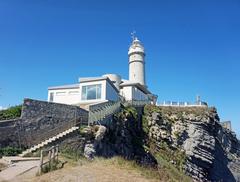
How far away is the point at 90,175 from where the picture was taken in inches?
446

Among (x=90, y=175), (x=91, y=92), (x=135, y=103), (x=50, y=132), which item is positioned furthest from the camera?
(x=135, y=103)

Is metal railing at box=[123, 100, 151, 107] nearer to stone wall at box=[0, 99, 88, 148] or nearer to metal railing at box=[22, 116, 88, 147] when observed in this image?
stone wall at box=[0, 99, 88, 148]

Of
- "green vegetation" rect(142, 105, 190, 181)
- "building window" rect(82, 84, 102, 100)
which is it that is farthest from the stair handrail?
"green vegetation" rect(142, 105, 190, 181)

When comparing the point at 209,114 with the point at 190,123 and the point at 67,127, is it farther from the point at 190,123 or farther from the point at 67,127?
the point at 67,127

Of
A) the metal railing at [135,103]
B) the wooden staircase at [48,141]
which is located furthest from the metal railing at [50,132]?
the metal railing at [135,103]

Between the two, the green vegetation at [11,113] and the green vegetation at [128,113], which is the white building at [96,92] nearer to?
the green vegetation at [128,113]

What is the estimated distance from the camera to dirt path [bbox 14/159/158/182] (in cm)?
1093

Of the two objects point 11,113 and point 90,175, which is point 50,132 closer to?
point 11,113

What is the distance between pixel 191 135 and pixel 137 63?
2175 centimetres

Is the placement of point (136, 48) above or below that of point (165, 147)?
above

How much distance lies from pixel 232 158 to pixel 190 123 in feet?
49.3

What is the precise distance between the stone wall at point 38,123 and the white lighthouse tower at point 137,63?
104 ft

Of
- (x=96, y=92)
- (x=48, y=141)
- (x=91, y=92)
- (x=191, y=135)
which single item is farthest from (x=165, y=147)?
(x=48, y=141)

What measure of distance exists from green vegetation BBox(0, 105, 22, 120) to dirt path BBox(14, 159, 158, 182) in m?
10.7
